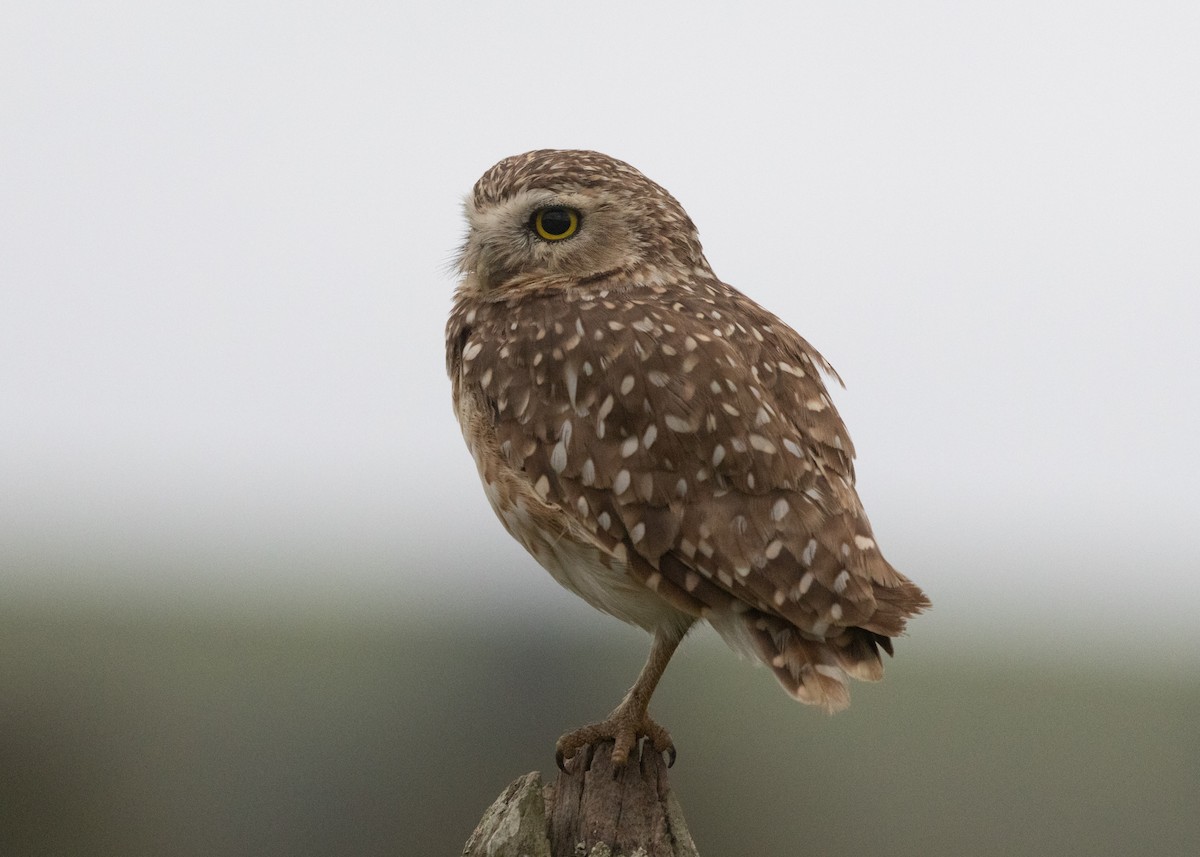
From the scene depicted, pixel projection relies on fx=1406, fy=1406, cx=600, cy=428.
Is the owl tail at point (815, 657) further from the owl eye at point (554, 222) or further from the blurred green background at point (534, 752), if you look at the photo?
the blurred green background at point (534, 752)

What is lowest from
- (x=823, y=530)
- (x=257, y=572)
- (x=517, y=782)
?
(x=257, y=572)

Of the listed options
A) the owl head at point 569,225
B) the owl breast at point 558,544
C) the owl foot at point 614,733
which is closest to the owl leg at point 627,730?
the owl foot at point 614,733

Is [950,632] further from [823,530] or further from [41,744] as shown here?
[823,530]

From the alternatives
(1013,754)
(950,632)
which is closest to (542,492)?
(1013,754)

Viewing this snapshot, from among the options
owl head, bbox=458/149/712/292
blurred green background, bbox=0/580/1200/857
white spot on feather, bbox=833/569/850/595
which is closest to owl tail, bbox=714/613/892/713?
white spot on feather, bbox=833/569/850/595

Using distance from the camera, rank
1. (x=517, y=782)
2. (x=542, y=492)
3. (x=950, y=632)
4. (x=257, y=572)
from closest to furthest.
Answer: (x=517, y=782)
(x=542, y=492)
(x=950, y=632)
(x=257, y=572)

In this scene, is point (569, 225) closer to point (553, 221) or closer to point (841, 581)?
point (553, 221)

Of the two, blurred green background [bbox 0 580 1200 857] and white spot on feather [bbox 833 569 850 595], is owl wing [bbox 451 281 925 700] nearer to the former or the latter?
white spot on feather [bbox 833 569 850 595]
